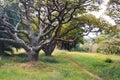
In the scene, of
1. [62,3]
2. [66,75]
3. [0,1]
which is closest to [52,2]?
[62,3]

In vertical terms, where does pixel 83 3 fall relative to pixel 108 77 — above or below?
above

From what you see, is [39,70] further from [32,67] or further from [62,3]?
[62,3]

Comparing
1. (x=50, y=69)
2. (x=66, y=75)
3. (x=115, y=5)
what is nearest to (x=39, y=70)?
(x=50, y=69)

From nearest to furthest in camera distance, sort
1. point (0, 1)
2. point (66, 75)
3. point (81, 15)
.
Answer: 1. point (66, 75)
2. point (0, 1)
3. point (81, 15)

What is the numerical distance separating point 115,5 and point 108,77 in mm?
7219

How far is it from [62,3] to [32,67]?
576 cm

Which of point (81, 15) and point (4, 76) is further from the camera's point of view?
point (81, 15)

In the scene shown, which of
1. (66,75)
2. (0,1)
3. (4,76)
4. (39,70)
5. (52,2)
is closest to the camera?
(4,76)

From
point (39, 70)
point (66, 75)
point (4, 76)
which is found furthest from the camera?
point (39, 70)

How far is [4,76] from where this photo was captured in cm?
1695

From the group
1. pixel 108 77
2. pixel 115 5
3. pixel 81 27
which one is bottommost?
pixel 108 77

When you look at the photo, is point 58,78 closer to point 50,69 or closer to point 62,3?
point 50,69

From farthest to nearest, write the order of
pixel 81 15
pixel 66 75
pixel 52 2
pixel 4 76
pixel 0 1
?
pixel 81 15 < pixel 0 1 < pixel 52 2 < pixel 66 75 < pixel 4 76

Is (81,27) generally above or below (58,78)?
above
